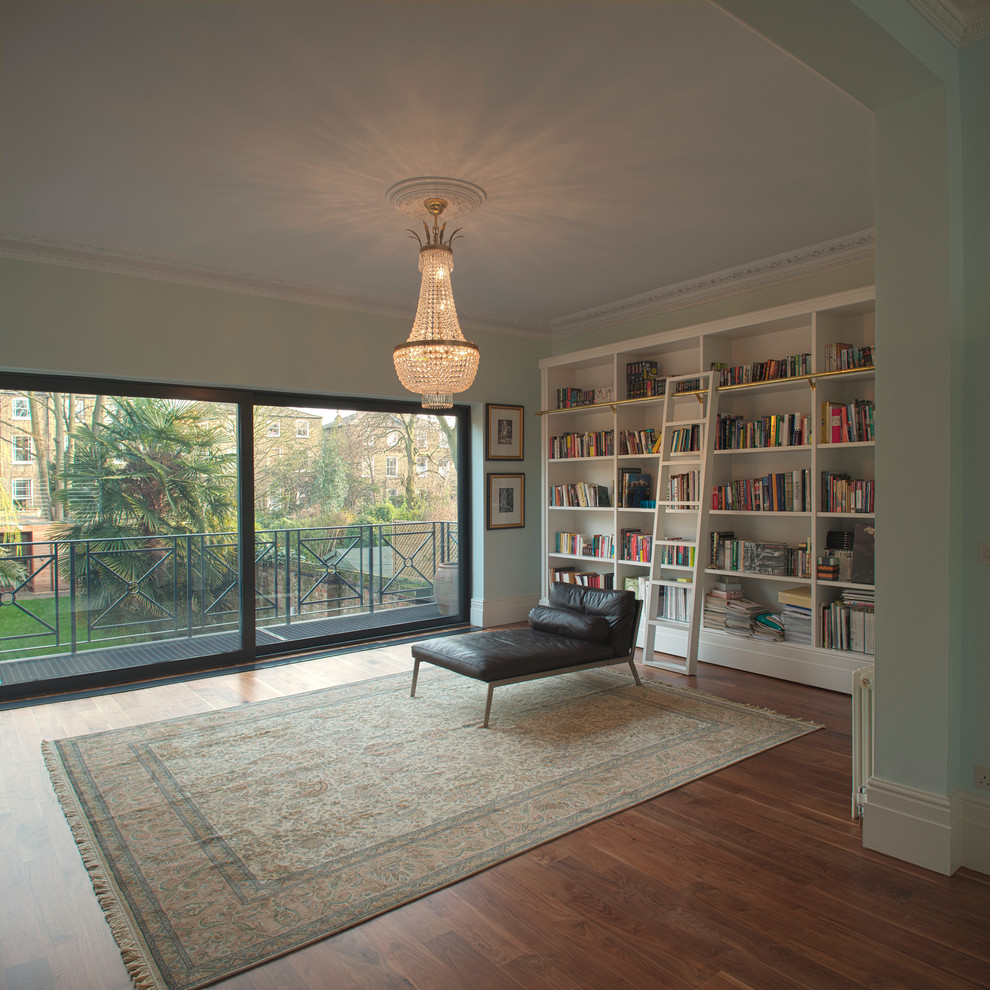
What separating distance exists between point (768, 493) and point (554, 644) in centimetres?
188

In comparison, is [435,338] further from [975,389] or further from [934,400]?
[975,389]

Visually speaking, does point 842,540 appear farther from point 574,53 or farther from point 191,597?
point 191,597

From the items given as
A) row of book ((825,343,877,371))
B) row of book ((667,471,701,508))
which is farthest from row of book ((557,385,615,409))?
row of book ((825,343,877,371))

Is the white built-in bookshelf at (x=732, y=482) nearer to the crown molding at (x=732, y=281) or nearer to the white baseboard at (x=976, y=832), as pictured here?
the crown molding at (x=732, y=281)

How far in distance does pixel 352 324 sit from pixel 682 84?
11.9ft

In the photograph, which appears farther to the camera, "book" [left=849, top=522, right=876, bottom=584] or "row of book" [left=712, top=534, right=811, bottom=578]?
"row of book" [left=712, top=534, right=811, bottom=578]

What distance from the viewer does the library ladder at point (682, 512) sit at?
5148 mm

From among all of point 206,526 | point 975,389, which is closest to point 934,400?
point 975,389

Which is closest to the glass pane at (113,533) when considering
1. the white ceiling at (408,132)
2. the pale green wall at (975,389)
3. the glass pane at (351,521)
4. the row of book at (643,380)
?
the glass pane at (351,521)

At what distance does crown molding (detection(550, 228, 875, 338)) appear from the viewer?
4707mm

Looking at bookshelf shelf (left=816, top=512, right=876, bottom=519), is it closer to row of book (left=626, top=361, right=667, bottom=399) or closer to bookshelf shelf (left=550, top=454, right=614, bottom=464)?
row of book (left=626, top=361, right=667, bottom=399)

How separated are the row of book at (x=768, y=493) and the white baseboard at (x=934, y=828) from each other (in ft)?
8.04

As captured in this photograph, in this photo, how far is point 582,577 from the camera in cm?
625

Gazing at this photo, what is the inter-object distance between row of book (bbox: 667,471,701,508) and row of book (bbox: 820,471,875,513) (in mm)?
890
